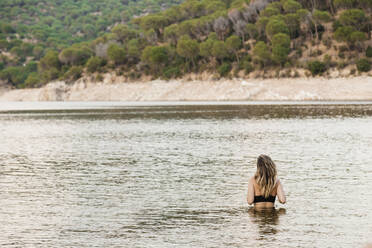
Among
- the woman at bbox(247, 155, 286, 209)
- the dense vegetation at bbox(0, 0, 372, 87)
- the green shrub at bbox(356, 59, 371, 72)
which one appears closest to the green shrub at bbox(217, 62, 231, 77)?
the dense vegetation at bbox(0, 0, 372, 87)

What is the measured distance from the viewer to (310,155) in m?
31.8

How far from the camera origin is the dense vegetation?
415 feet

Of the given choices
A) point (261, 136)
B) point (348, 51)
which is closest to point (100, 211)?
point (261, 136)

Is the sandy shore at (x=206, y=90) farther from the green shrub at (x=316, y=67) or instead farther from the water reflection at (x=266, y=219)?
the water reflection at (x=266, y=219)

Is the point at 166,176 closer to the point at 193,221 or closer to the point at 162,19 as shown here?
the point at 193,221

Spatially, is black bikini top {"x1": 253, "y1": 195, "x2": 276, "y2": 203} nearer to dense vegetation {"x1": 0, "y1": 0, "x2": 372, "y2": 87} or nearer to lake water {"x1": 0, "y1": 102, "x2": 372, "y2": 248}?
lake water {"x1": 0, "y1": 102, "x2": 372, "y2": 248}

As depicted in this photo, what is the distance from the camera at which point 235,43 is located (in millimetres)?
137375

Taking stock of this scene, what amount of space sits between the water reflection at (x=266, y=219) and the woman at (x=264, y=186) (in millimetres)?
213

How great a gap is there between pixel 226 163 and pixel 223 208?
1117 cm

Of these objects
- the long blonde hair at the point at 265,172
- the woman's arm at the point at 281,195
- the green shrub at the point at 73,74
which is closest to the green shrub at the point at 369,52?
the green shrub at the point at 73,74

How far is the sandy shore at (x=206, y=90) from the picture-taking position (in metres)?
115

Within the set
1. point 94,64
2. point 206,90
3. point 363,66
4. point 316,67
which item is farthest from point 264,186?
point 94,64

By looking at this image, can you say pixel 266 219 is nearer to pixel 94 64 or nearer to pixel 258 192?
pixel 258 192

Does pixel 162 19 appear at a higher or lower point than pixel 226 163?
higher
